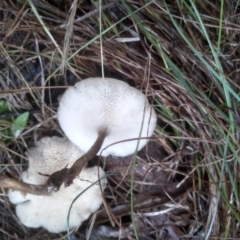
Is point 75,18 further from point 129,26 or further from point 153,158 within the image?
point 153,158

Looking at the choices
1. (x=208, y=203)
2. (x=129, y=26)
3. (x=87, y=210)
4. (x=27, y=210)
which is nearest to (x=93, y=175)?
(x=87, y=210)

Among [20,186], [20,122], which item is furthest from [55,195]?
[20,122]

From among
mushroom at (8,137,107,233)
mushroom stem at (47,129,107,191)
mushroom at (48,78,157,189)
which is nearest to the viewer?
mushroom stem at (47,129,107,191)

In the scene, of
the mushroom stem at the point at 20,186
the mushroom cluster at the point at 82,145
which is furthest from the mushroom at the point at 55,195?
the mushroom stem at the point at 20,186

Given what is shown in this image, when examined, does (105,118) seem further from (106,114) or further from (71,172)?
(71,172)

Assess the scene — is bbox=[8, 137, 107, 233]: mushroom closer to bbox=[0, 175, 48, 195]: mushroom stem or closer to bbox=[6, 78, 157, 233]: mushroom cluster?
bbox=[6, 78, 157, 233]: mushroom cluster

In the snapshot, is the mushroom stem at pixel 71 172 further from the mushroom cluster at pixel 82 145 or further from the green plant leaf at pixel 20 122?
the green plant leaf at pixel 20 122

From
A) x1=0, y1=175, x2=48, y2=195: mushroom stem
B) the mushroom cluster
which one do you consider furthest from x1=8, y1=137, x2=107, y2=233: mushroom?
x1=0, y1=175, x2=48, y2=195: mushroom stem
